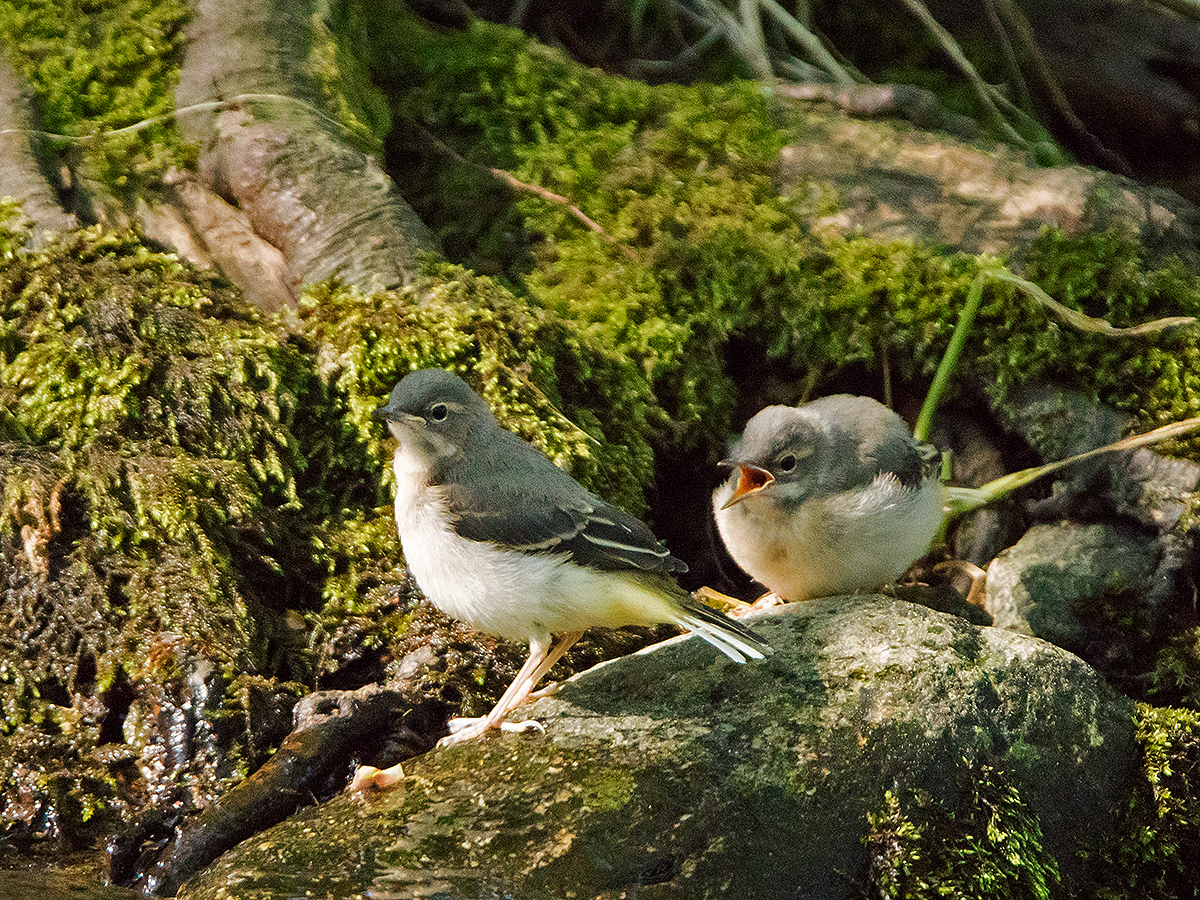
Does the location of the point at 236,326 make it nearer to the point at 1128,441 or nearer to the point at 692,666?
the point at 692,666

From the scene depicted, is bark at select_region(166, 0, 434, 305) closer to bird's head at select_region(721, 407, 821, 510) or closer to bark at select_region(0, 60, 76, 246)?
bark at select_region(0, 60, 76, 246)

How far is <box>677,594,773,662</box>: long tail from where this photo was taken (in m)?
4.01

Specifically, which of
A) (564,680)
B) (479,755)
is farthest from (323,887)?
(564,680)

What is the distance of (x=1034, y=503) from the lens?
607cm

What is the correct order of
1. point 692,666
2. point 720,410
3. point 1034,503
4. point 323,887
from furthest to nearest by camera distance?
point 720,410 → point 1034,503 → point 692,666 → point 323,887

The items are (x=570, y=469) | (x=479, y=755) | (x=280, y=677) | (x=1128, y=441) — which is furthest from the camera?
(x=1128, y=441)

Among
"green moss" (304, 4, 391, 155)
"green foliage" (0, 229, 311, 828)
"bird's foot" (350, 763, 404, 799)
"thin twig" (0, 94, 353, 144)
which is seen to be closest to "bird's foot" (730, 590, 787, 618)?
"bird's foot" (350, 763, 404, 799)

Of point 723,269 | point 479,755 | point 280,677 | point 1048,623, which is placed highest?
point 723,269

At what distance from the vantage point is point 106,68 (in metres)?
6.60

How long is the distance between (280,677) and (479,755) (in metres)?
1.21

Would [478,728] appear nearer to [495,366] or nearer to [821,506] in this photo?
[821,506]

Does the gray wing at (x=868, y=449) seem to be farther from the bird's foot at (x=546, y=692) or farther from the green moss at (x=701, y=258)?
the bird's foot at (x=546, y=692)

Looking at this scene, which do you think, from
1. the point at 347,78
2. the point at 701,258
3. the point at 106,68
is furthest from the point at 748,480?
the point at 106,68

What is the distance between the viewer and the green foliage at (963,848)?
364 centimetres
